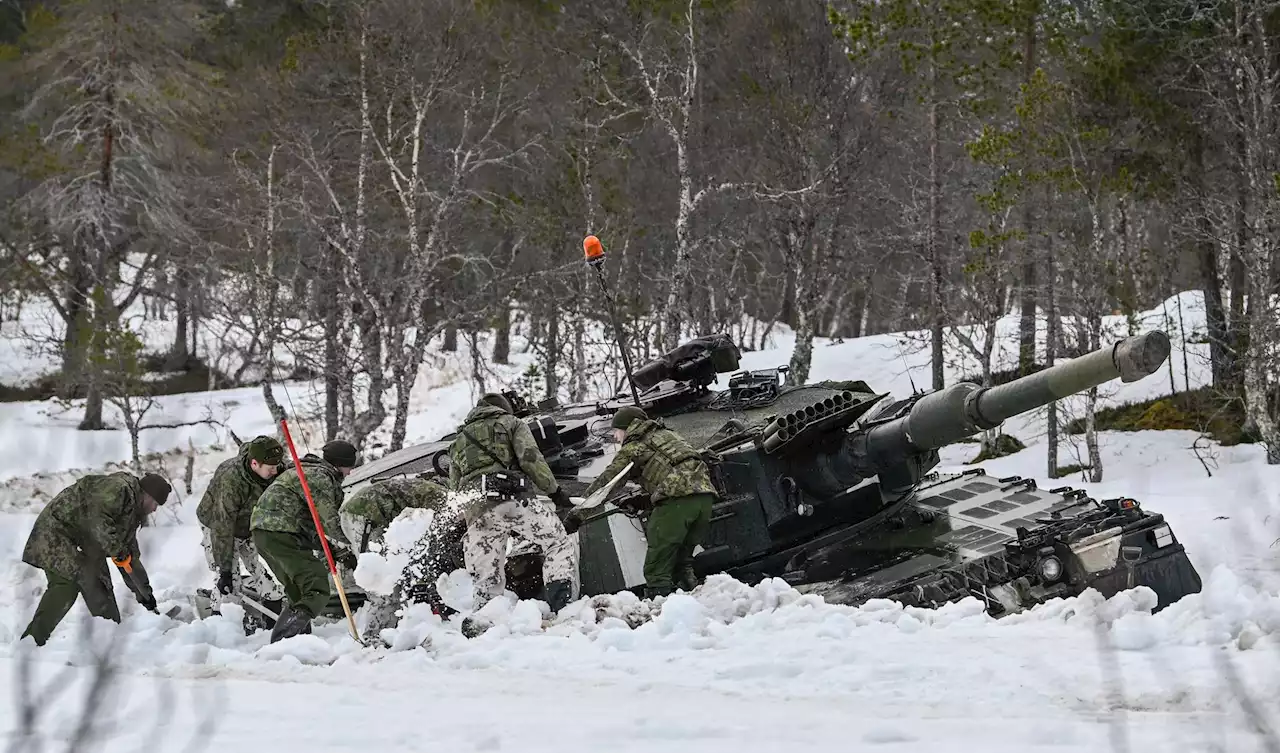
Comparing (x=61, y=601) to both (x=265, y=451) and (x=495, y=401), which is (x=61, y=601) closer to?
(x=265, y=451)

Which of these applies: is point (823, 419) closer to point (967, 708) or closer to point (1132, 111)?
point (967, 708)

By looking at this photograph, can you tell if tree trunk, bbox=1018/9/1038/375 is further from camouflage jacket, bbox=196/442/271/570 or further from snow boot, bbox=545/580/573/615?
camouflage jacket, bbox=196/442/271/570

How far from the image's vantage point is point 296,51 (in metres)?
20.6

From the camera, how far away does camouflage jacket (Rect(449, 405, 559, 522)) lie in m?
8.48

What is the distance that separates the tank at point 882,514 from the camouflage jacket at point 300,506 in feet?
4.05

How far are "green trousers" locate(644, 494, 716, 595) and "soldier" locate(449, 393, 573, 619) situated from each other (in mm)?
588

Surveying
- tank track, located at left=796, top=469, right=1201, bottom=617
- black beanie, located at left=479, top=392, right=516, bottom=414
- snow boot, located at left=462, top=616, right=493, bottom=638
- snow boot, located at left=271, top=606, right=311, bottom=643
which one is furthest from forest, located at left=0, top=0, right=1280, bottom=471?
snow boot, located at left=462, top=616, right=493, bottom=638

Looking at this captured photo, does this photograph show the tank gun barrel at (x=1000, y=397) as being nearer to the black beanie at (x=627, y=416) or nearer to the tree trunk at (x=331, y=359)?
the black beanie at (x=627, y=416)

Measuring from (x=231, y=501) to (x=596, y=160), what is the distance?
15.6 m

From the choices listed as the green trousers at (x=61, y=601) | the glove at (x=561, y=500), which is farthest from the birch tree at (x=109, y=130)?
the glove at (x=561, y=500)

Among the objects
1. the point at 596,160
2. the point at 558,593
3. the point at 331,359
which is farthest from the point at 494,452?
Answer: the point at 596,160

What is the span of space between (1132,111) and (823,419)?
1279 cm

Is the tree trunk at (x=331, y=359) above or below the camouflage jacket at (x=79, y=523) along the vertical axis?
above

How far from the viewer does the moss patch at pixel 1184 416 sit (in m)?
18.0
